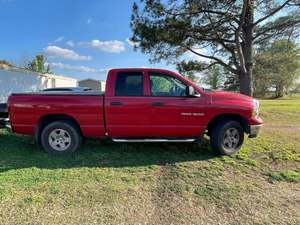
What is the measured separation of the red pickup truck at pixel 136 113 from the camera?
19.8ft

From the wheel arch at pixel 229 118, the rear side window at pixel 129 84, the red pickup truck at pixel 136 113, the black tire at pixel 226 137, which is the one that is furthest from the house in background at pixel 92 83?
the black tire at pixel 226 137

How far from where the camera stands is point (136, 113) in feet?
19.9

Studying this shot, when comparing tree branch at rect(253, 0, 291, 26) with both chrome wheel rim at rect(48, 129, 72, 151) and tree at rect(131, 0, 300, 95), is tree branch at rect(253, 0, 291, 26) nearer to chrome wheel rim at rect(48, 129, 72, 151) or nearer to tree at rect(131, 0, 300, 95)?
tree at rect(131, 0, 300, 95)

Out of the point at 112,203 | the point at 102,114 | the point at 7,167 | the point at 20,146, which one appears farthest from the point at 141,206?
the point at 20,146

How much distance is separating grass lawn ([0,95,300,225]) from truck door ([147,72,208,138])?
617mm

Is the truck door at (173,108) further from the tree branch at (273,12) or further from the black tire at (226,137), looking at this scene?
the tree branch at (273,12)

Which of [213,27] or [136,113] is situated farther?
[213,27]

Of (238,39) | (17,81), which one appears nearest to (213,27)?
(238,39)

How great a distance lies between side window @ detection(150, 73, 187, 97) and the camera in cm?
611

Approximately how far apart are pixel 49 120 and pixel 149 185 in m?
3.00

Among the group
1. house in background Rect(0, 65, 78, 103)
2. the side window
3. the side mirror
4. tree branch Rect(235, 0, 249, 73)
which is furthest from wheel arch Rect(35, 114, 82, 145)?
house in background Rect(0, 65, 78, 103)

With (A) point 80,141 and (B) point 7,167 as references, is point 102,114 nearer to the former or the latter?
(A) point 80,141

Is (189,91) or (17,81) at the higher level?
(17,81)

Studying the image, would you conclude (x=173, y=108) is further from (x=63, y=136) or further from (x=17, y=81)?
Answer: (x=17, y=81)
